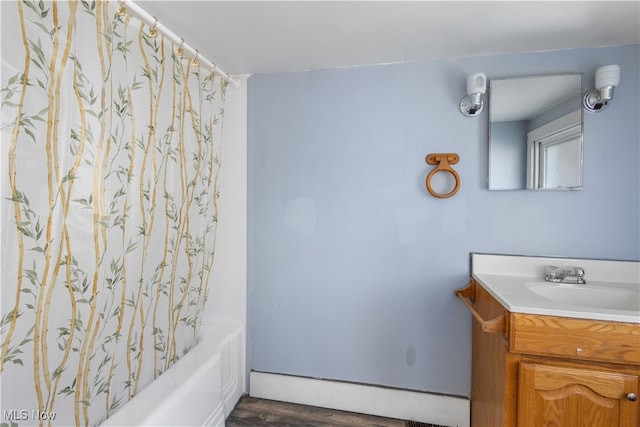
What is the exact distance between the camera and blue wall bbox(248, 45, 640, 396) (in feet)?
5.67

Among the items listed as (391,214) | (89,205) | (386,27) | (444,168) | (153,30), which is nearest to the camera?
(89,205)

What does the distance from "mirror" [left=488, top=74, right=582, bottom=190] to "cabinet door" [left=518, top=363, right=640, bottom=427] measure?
920 millimetres

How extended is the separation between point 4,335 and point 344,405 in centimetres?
175

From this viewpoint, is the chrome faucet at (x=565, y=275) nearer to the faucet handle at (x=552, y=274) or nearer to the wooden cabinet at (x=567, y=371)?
the faucet handle at (x=552, y=274)

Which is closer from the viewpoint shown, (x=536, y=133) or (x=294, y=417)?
(x=536, y=133)

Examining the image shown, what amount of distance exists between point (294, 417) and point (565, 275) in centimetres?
169

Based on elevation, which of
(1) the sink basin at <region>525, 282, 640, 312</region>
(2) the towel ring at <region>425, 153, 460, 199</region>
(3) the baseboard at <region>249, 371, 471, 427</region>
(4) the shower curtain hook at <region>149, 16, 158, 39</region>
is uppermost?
(4) the shower curtain hook at <region>149, 16, 158, 39</region>

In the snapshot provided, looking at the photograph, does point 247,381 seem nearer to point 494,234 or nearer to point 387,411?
point 387,411

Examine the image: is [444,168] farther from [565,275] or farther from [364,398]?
[364,398]

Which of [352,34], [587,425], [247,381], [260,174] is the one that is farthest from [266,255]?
[587,425]

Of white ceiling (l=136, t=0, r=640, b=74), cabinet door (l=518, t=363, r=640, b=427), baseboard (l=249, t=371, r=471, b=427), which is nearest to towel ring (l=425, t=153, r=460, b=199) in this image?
white ceiling (l=136, t=0, r=640, b=74)

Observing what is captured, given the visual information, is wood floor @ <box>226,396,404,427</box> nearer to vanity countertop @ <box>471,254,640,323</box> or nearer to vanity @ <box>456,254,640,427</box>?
vanity @ <box>456,254,640,427</box>

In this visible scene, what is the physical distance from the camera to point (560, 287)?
162 cm

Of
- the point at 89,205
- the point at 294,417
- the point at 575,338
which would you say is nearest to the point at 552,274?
the point at 575,338
